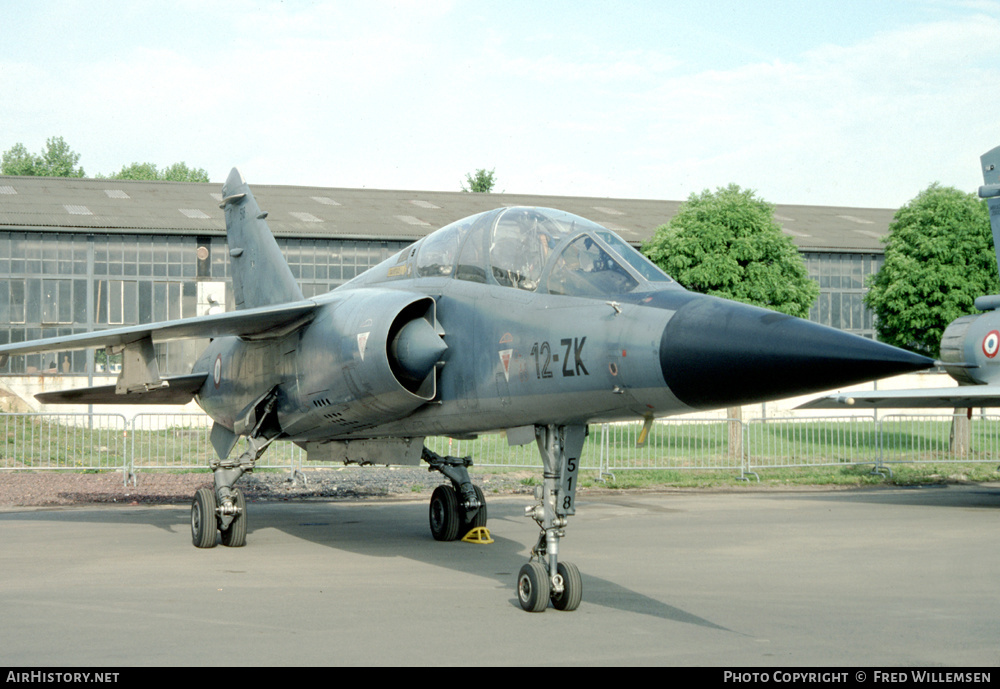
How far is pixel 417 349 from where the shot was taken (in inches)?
319

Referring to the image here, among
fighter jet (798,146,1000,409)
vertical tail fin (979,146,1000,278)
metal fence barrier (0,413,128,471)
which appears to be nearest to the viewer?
fighter jet (798,146,1000,409)

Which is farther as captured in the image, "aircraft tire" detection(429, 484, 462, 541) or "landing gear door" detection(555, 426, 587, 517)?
"aircraft tire" detection(429, 484, 462, 541)

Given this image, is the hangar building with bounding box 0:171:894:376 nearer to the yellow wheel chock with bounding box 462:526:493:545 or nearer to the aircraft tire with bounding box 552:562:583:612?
the yellow wheel chock with bounding box 462:526:493:545

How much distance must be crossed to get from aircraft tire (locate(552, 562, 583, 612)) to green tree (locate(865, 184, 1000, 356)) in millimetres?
21431

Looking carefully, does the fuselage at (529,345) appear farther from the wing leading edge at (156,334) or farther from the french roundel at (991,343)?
the french roundel at (991,343)

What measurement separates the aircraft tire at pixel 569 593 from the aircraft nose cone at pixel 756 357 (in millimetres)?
1666

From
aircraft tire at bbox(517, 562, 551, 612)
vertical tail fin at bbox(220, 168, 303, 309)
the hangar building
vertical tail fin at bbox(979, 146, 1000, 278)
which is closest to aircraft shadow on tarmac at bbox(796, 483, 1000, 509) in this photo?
vertical tail fin at bbox(979, 146, 1000, 278)

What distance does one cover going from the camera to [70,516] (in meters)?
13.4

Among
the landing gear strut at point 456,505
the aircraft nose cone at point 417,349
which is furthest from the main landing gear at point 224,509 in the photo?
the aircraft nose cone at point 417,349

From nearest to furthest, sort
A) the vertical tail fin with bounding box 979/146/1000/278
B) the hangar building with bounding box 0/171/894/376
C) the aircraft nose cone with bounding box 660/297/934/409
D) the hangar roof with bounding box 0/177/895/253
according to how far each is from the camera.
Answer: the aircraft nose cone with bounding box 660/297/934/409 → the vertical tail fin with bounding box 979/146/1000/278 → the hangar building with bounding box 0/171/894/376 → the hangar roof with bounding box 0/177/895/253

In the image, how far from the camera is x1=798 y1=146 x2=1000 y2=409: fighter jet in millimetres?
14383

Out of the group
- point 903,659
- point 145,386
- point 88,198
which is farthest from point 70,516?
point 88,198

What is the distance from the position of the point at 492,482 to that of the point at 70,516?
741cm

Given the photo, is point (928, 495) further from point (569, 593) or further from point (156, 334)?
point (156, 334)
